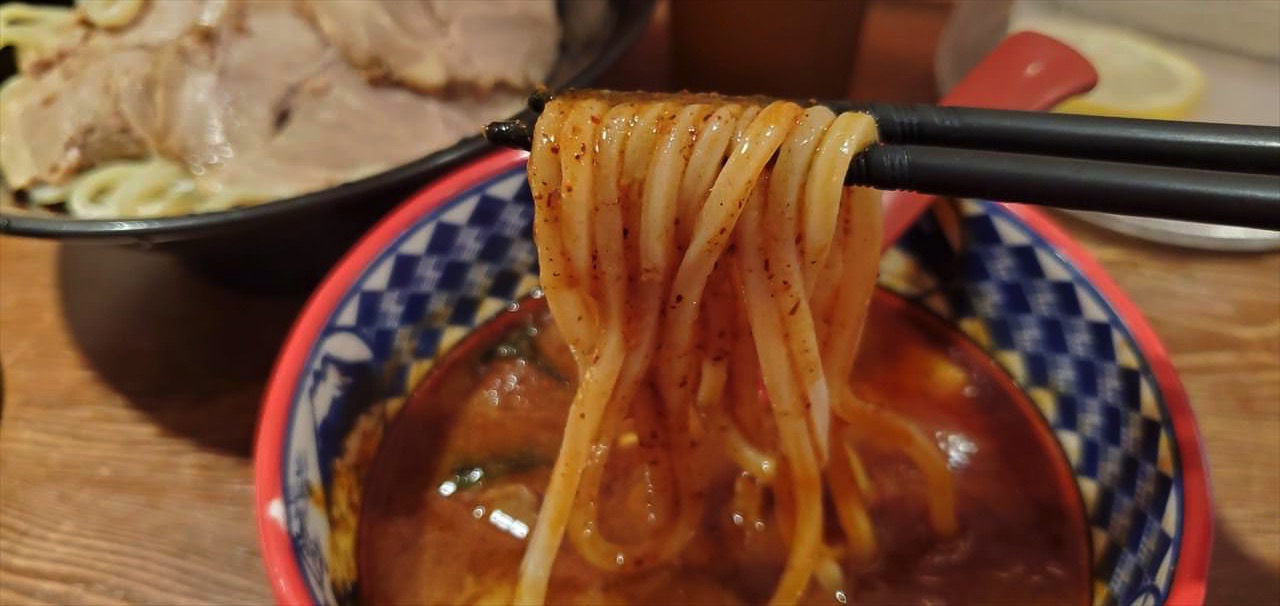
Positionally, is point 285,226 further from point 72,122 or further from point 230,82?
point 72,122

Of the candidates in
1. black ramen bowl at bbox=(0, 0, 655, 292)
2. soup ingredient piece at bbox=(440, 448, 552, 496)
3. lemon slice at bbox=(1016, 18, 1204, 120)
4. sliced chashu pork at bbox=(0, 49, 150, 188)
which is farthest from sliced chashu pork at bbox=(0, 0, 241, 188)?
lemon slice at bbox=(1016, 18, 1204, 120)

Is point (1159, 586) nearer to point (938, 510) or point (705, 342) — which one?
point (938, 510)

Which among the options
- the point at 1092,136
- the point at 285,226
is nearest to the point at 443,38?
the point at 285,226

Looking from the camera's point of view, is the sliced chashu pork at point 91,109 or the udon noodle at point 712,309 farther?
the sliced chashu pork at point 91,109

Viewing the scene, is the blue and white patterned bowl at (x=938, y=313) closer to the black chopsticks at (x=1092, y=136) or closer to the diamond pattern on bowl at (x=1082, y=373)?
the diamond pattern on bowl at (x=1082, y=373)

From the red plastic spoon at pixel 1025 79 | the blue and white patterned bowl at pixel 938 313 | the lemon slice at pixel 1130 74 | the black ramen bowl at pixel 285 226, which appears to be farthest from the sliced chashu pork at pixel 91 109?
the lemon slice at pixel 1130 74
